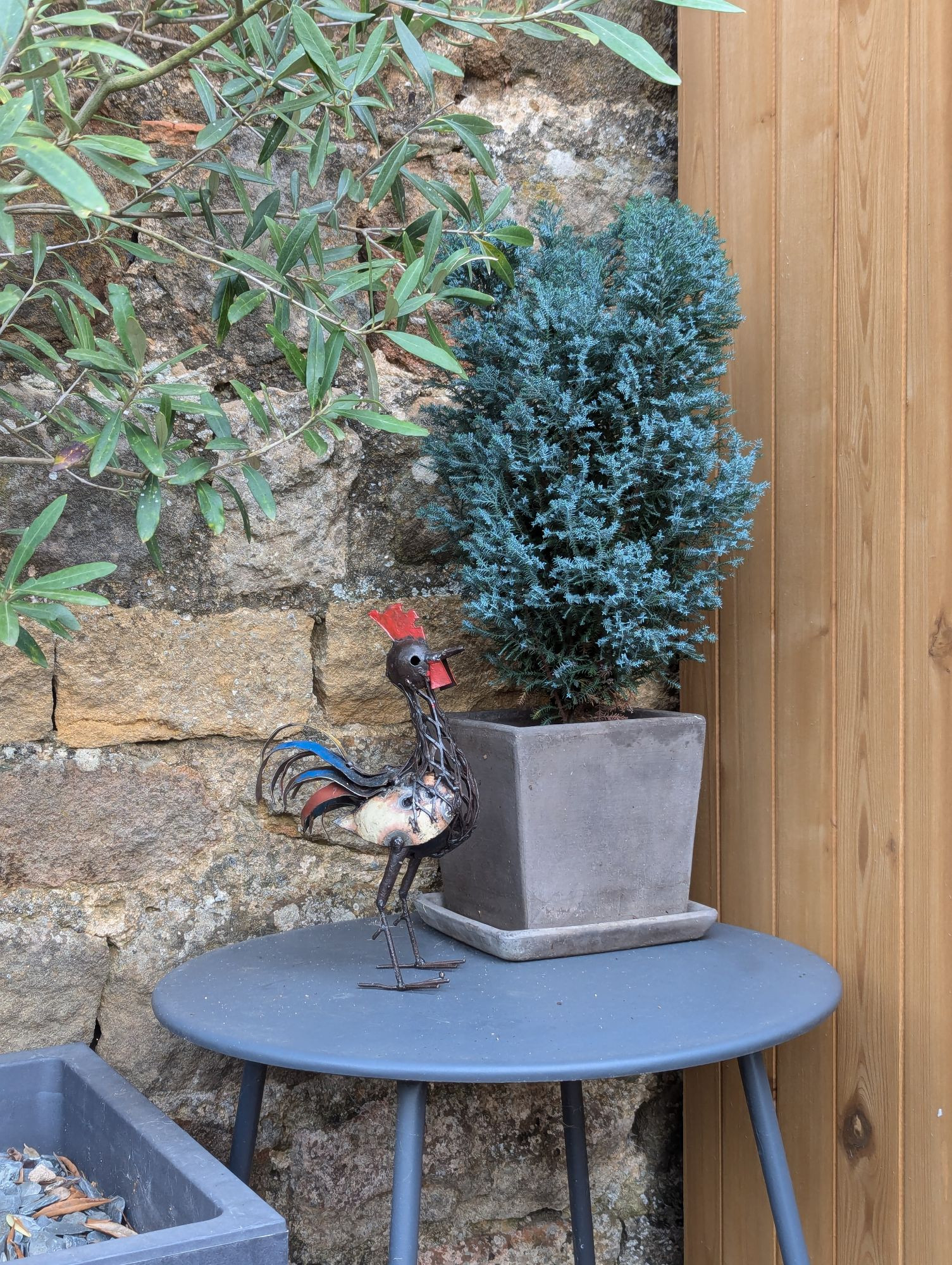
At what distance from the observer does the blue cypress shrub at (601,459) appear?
1.41 meters

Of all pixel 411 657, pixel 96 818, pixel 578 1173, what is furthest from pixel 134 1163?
pixel 578 1173

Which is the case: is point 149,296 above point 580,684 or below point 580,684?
above

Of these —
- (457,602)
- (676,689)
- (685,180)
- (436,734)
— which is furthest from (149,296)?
(676,689)

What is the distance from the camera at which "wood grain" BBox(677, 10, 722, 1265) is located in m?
1.72

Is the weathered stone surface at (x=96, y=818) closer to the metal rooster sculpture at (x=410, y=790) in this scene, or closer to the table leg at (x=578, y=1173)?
the metal rooster sculpture at (x=410, y=790)

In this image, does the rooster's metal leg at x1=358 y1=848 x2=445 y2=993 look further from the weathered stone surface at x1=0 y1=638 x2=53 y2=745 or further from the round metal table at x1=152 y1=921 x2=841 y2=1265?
the weathered stone surface at x1=0 y1=638 x2=53 y2=745

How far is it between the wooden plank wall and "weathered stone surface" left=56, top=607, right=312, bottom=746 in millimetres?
680

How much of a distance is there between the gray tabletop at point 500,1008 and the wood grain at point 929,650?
143 mm

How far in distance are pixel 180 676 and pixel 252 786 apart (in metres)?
0.20

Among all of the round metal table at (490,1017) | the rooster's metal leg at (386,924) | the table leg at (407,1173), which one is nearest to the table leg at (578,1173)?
the round metal table at (490,1017)

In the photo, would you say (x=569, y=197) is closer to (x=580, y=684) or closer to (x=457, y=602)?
(x=457, y=602)

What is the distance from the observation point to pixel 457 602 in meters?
1.74

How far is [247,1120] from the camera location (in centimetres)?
140

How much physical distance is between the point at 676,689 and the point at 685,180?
2.84 feet
